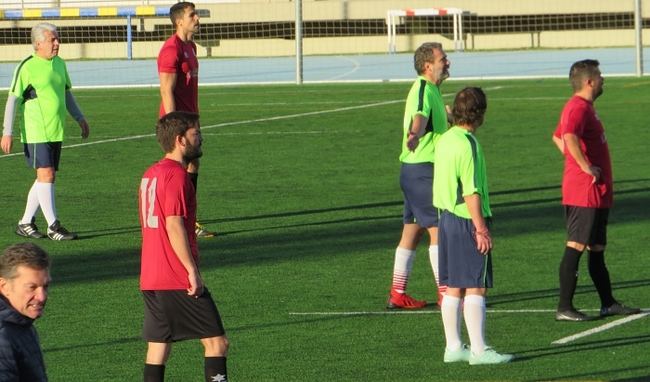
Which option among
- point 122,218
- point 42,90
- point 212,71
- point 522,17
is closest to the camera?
point 42,90

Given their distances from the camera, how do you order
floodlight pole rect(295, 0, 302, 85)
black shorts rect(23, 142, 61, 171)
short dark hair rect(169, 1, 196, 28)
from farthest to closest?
floodlight pole rect(295, 0, 302, 85) < black shorts rect(23, 142, 61, 171) < short dark hair rect(169, 1, 196, 28)

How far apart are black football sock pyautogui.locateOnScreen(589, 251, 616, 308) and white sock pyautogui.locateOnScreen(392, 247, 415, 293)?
1273mm

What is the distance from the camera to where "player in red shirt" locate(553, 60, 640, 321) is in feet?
34.7

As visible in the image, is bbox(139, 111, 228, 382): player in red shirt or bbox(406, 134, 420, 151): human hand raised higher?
bbox(406, 134, 420, 151): human hand

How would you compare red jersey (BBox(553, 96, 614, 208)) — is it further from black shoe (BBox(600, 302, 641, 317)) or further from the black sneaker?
the black sneaker

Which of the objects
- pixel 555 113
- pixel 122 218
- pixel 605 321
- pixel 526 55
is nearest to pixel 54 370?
pixel 605 321

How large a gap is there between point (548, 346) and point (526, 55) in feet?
117

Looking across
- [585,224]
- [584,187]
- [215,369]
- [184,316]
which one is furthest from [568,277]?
[184,316]

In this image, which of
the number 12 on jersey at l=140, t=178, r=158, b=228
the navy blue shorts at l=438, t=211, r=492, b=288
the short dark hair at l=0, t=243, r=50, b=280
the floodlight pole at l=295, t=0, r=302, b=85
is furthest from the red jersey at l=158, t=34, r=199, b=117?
the floodlight pole at l=295, t=0, r=302, b=85

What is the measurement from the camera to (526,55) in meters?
44.9

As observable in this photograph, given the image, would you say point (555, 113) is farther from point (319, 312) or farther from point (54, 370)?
point (54, 370)

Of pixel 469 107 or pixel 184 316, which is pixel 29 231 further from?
pixel 184 316

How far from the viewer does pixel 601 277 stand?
425 inches

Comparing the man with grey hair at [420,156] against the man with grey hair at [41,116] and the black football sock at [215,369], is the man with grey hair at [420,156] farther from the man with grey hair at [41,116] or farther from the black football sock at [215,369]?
the man with grey hair at [41,116]
